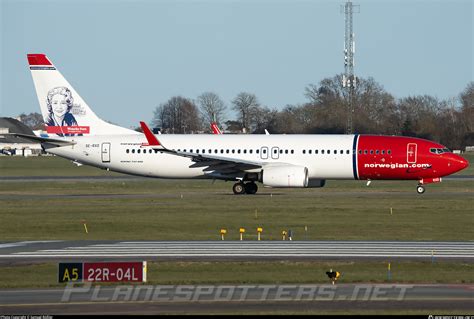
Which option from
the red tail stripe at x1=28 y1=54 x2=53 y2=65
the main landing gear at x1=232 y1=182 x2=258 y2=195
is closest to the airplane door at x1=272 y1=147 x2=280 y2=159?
the main landing gear at x1=232 y1=182 x2=258 y2=195

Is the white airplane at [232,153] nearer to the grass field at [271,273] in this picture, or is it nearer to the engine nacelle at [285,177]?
the engine nacelle at [285,177]

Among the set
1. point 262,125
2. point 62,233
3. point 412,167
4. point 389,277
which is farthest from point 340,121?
point 389,277

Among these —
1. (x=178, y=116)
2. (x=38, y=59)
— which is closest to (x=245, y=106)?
(x=178, y=116)

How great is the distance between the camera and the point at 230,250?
104 feet

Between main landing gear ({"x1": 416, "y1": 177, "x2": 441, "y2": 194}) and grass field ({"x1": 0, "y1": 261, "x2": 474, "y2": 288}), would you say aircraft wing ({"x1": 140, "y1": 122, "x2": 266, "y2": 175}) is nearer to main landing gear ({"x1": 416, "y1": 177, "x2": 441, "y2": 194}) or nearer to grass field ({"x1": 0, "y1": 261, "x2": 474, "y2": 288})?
main landing gear ({"x1": 416, "y1": 177, "x2": 441, "y2": 194})

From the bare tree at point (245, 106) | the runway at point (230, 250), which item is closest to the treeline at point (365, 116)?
the bare tree at point (245, 106)

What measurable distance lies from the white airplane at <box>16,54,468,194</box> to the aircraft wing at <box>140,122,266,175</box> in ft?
0.15

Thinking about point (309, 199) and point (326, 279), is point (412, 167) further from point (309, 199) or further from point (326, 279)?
point (326, 279)

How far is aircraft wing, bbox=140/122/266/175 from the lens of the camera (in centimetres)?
5596

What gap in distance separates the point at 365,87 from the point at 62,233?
107433mm

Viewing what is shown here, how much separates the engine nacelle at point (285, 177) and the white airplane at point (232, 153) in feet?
0.19

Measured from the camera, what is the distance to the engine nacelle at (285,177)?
55750 millimetres

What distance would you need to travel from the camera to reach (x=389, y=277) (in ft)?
84.1

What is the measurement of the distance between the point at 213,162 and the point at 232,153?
2191mm
